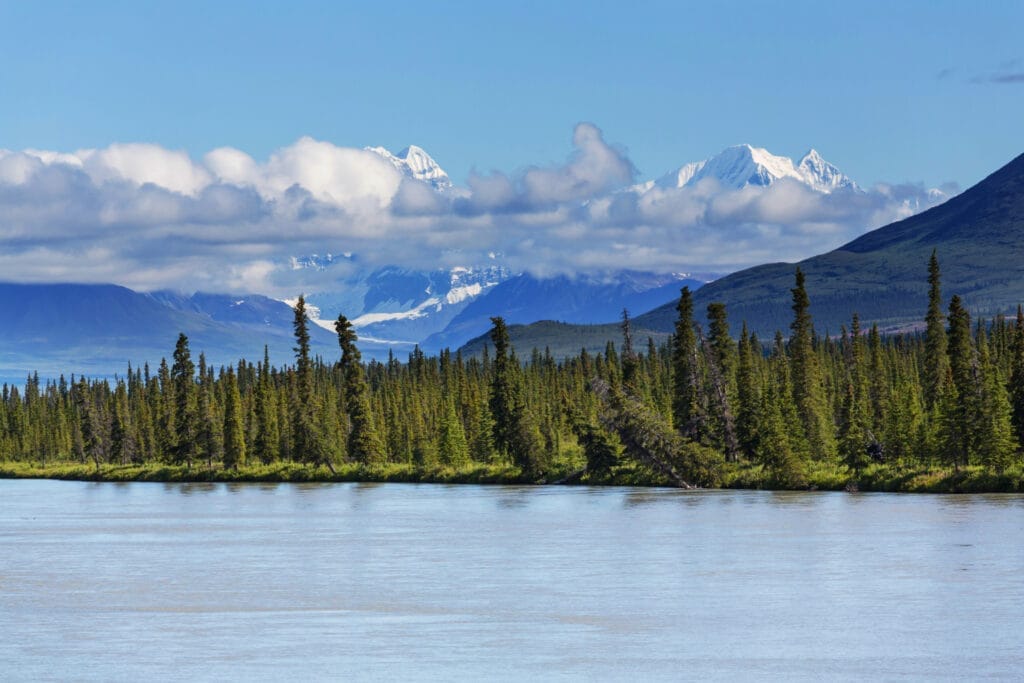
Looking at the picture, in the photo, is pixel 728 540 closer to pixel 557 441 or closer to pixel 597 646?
pixel 597 646

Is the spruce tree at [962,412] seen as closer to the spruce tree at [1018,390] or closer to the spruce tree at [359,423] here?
the spruce tree at [1018,390]

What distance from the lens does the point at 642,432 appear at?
116938mm

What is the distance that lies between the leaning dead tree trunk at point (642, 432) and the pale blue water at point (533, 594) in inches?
835

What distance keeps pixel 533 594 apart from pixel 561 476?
81394 millimetres

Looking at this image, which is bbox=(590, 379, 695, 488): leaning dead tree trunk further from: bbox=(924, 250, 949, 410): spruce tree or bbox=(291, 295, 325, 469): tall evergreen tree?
bbox=(291, 295, 325, 469): tall evergreen tree

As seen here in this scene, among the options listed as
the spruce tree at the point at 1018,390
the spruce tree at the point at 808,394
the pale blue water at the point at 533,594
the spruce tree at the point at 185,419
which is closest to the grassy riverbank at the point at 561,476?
the spruce tree at the point at 185,419

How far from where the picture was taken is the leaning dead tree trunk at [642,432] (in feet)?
382

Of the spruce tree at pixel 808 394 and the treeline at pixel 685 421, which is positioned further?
the spruce tree at pixel 808 394

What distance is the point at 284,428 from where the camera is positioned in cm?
17100

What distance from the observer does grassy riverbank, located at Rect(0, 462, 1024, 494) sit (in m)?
102

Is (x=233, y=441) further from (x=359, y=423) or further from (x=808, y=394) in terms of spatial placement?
(x=808, y=394)

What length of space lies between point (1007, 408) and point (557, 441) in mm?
65689

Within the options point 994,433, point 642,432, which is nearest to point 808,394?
point 642,432

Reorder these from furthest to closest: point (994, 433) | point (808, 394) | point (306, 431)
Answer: point (306, 431)
point (808, 394)
point (994, 433)
